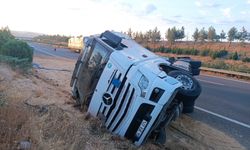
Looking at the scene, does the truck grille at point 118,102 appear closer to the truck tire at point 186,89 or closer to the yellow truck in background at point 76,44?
the truck tire at point 186,89

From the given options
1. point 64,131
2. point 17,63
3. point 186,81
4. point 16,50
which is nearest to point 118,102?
point 64,131

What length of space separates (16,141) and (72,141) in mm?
955

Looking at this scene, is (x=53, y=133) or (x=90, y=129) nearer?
(x=53, y=133)

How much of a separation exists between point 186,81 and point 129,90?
80.3 inches

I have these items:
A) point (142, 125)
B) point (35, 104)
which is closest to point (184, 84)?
→ point (142, 125)

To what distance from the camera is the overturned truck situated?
18.9 feet

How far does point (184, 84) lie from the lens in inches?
296

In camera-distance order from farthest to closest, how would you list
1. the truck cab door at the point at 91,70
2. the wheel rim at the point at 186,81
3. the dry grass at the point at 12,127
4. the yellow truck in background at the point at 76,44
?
the yellow truck in background at the point at 76,44 → the wheel rim at the point at 186,81 → the truck cab door at the point at 91,70 → the dry grass at the point at 12,127

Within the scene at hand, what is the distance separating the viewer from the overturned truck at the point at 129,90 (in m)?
5.75

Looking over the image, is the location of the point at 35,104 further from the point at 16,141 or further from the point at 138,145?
the point at 16,141

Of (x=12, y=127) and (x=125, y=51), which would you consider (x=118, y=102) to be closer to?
(x=125, y=51)

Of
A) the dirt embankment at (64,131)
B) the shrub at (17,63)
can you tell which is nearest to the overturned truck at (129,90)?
the dirt embankment at (64,131)

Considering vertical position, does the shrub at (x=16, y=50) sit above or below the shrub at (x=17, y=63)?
above

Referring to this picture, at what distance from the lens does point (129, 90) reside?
5938 mm
